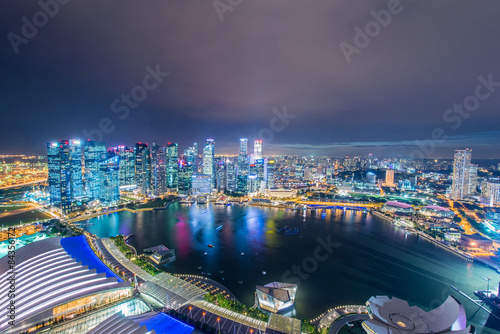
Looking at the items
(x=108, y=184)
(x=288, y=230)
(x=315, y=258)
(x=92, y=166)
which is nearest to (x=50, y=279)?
(x=315, y=258)

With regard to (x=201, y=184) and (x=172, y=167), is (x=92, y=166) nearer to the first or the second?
(x=172, y=167)

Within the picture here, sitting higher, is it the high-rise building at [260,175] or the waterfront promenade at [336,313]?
the high-rise building at [260,175]

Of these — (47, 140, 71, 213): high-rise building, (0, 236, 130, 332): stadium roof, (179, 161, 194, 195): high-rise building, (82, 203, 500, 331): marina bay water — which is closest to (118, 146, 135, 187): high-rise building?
(179, 161, 194, 195): high-rise building

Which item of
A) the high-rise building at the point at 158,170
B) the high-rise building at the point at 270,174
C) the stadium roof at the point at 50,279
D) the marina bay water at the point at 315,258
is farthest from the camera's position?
Result: the high-rise building at the point at 270,174

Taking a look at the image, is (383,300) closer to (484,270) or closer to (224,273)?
(224,273)

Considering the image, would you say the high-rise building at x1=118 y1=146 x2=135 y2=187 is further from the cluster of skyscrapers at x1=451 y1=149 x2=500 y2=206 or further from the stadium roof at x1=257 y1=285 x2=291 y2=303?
the cluster of skyscrapers at x1=451 y1=149 x2=500 y2=206

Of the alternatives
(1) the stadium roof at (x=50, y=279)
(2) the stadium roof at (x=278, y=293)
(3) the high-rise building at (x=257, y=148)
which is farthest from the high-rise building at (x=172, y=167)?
(2) the stadium roof at (x=278, y=293)

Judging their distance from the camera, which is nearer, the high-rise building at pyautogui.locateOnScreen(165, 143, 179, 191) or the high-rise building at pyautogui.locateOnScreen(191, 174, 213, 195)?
the high-rise building at pyautogui.locateOnScreen(191, 174, 213, 195)

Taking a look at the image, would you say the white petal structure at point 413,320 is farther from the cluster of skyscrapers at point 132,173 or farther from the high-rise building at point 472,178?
the high-rise building at point 472,178
